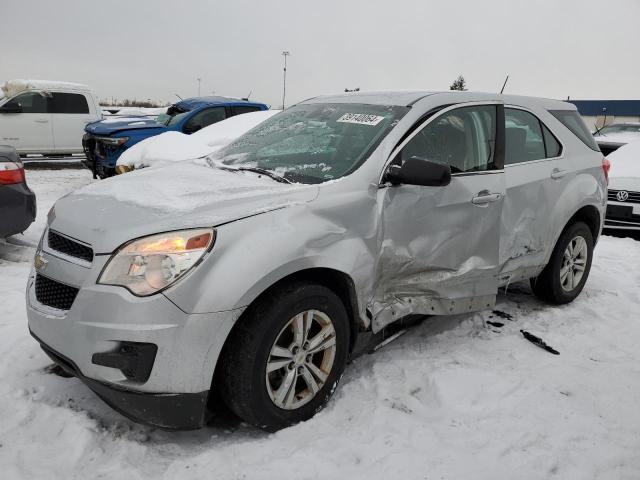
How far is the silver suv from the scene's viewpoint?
7.30 ft

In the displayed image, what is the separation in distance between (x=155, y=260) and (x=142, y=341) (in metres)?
0.34

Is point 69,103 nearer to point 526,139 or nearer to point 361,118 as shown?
point 361,118

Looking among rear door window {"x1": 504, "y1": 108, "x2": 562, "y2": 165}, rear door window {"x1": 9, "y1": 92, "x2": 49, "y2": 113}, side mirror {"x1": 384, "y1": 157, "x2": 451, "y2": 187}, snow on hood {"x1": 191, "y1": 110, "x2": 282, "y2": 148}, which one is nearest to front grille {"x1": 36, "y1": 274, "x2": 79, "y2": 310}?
side mirror {"x1": 384, "y1": 157, "x2": 451, "y2": 187}

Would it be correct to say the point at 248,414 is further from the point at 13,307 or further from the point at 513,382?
the point at 13,307

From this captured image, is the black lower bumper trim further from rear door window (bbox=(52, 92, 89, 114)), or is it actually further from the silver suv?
rear door window (bbox=(52, 92, 89, 114))

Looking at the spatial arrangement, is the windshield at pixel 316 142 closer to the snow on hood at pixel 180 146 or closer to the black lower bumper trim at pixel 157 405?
the black lower bumper trim at pixel 157 405

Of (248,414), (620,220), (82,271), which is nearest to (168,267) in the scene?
(82,271)

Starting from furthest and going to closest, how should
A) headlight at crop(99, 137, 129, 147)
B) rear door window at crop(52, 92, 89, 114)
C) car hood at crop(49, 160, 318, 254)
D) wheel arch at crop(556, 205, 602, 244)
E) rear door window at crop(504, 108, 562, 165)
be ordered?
rear door window at crop(52, 92, 89, 114) → headlight at crop(99, 137, 129, 147) → wheel arch at crop(556, 205, 602, 244) → rear door window at crop(504, 108, 562, 165) → car hood at crop(49, 160, 318, 254)

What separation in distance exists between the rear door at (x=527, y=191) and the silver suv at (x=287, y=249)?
0.02 metres

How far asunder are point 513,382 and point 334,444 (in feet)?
4.20

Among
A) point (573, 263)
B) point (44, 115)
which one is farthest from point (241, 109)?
point (573, 263)

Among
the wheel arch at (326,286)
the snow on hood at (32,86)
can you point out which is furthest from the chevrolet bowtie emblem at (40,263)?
the snow on hood at (32,86)

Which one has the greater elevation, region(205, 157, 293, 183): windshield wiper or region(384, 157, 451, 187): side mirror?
region(384, 157, 451, 187): side mirror

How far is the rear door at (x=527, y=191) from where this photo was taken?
368cm
